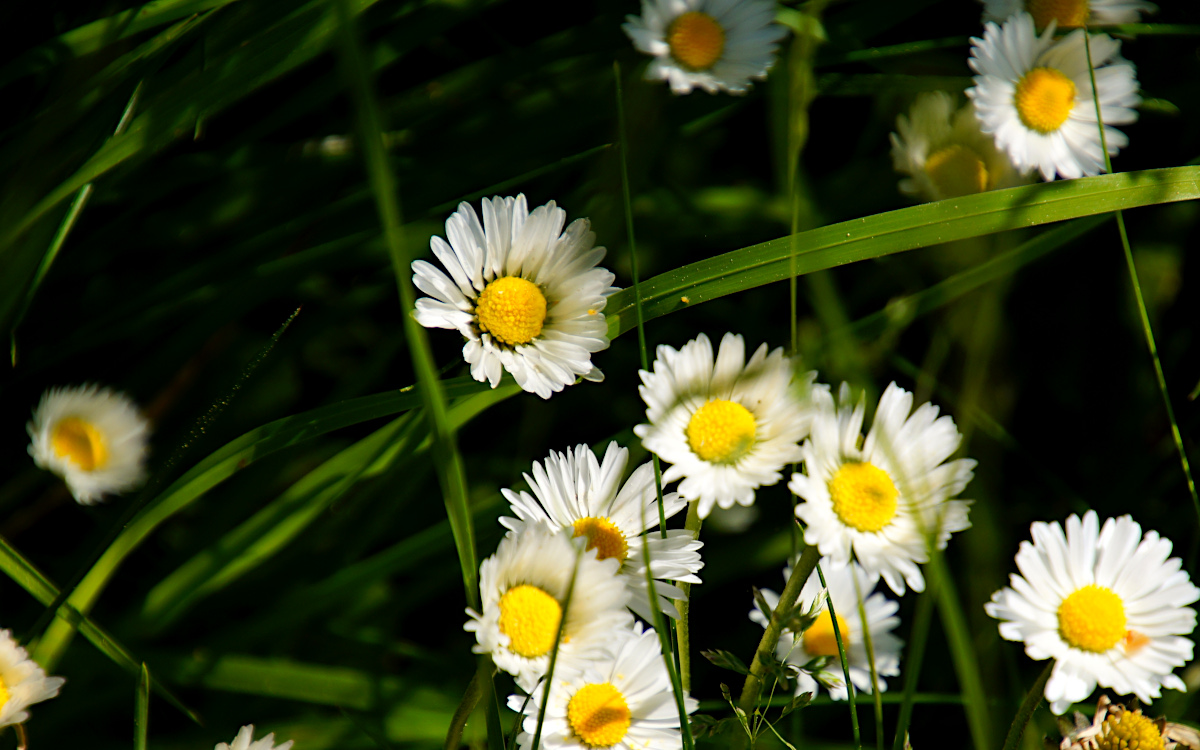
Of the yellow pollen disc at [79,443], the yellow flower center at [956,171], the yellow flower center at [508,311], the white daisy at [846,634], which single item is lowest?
the white daisy at [846,634]

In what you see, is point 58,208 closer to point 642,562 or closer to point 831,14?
point 642,562

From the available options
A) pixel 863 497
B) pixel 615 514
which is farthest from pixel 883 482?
pixel 615 514

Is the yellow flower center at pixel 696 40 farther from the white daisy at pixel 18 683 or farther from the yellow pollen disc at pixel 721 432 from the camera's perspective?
the white daisy at pixel 18 683

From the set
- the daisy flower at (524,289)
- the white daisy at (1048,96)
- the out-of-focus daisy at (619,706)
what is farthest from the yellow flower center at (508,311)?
the white daisy at (1048,96)

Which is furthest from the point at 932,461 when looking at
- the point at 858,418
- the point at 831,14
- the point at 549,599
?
the point at 831,14

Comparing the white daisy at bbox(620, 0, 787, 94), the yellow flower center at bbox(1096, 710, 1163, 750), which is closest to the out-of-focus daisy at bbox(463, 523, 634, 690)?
the yellow flower center at bbox(1096, 710, 1163, 750)
